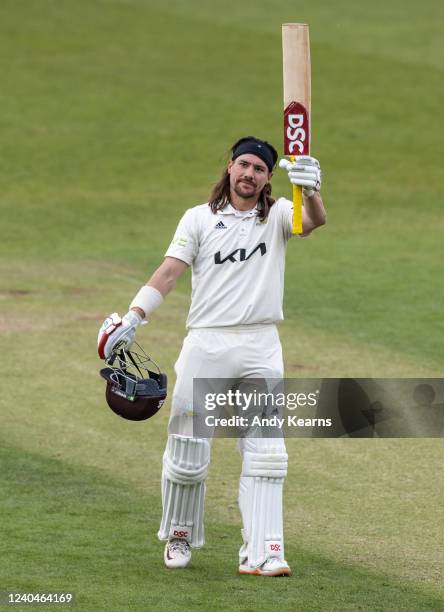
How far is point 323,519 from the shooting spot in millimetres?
8281

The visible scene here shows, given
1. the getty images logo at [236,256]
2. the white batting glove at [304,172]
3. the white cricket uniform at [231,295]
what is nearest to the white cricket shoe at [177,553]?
the white cricket uniform at [231,295]

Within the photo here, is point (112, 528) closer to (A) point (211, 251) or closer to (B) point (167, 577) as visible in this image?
(B) point (167, 577)

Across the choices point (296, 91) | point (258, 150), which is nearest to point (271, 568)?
point (258, 150)

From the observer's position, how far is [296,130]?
7012 mm

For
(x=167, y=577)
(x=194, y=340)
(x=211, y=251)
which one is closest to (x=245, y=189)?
(x=211, y=251)

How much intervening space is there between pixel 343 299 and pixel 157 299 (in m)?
8.13

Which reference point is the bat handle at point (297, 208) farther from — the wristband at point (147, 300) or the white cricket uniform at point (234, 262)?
the wristband at point (147, 300)

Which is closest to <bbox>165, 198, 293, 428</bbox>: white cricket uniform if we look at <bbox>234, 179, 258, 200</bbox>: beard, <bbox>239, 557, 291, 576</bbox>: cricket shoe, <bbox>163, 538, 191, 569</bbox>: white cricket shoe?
<bbox>234, 179, 258, 200</bbox>: beard

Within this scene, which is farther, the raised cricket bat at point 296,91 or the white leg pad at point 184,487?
the white leg pad at point 184,487

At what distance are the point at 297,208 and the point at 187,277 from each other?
30.1 ft

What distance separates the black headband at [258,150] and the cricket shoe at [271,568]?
200cm

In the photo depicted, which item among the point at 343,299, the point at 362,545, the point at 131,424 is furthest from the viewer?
the point at 343,299

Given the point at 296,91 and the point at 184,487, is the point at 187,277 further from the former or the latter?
the point at 296,91

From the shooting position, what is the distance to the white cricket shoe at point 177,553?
725 centimetres
